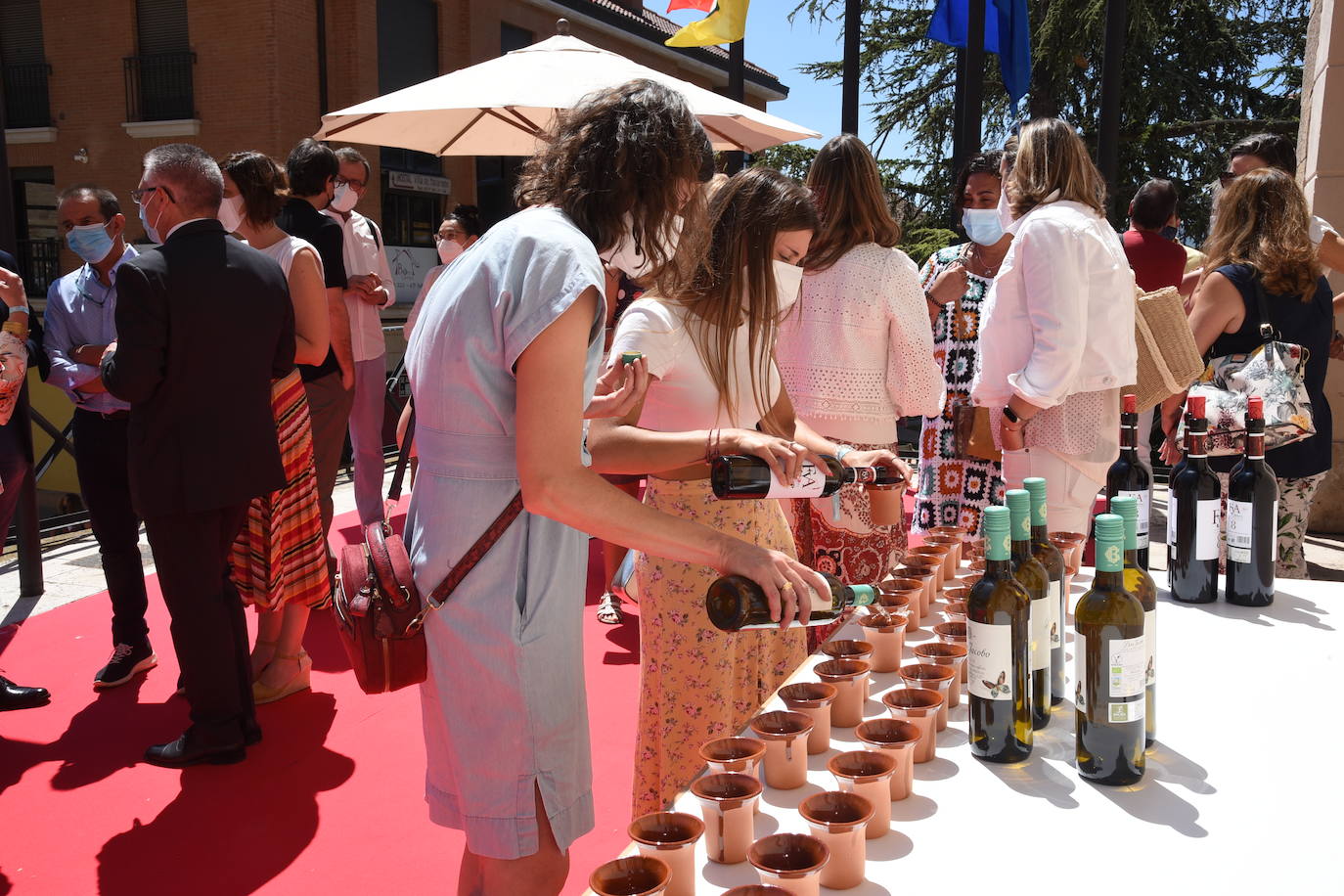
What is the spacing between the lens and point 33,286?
19125mm

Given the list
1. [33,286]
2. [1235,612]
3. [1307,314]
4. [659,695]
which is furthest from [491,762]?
[33,286]

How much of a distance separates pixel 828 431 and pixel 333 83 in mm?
16509

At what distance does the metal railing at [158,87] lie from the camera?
57.2 feet

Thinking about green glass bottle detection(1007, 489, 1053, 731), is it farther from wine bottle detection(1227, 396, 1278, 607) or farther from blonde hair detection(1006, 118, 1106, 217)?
blonde hair detection(1006, 118, 1106, 217)

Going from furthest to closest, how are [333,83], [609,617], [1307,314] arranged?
[333,83] → [609,617] → [1307,314]

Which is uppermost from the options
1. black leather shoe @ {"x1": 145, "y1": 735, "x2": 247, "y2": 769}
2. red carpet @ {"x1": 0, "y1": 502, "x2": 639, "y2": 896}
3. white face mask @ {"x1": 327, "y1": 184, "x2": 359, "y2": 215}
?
white face mask @ {"x1": 327, "y1": 184, "x2": 359, "y2": 215}

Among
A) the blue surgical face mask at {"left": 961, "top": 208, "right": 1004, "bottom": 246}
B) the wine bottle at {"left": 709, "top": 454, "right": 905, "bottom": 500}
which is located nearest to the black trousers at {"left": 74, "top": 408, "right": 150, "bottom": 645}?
the wine bottle at {"left": 709, "top": 454, "right": 905, "bottom": 500}

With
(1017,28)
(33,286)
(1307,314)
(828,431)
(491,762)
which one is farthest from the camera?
(33,286)

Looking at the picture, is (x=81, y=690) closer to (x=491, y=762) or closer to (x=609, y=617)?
(x=609, y=617)

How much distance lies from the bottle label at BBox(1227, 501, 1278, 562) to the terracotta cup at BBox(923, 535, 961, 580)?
56 cm

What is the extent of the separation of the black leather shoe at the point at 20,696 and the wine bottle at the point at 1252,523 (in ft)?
12.1

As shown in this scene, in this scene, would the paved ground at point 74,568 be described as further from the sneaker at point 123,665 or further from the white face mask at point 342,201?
the white face mask at point 342,201

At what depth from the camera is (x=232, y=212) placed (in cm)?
381

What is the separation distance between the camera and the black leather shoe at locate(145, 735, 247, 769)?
312cm
